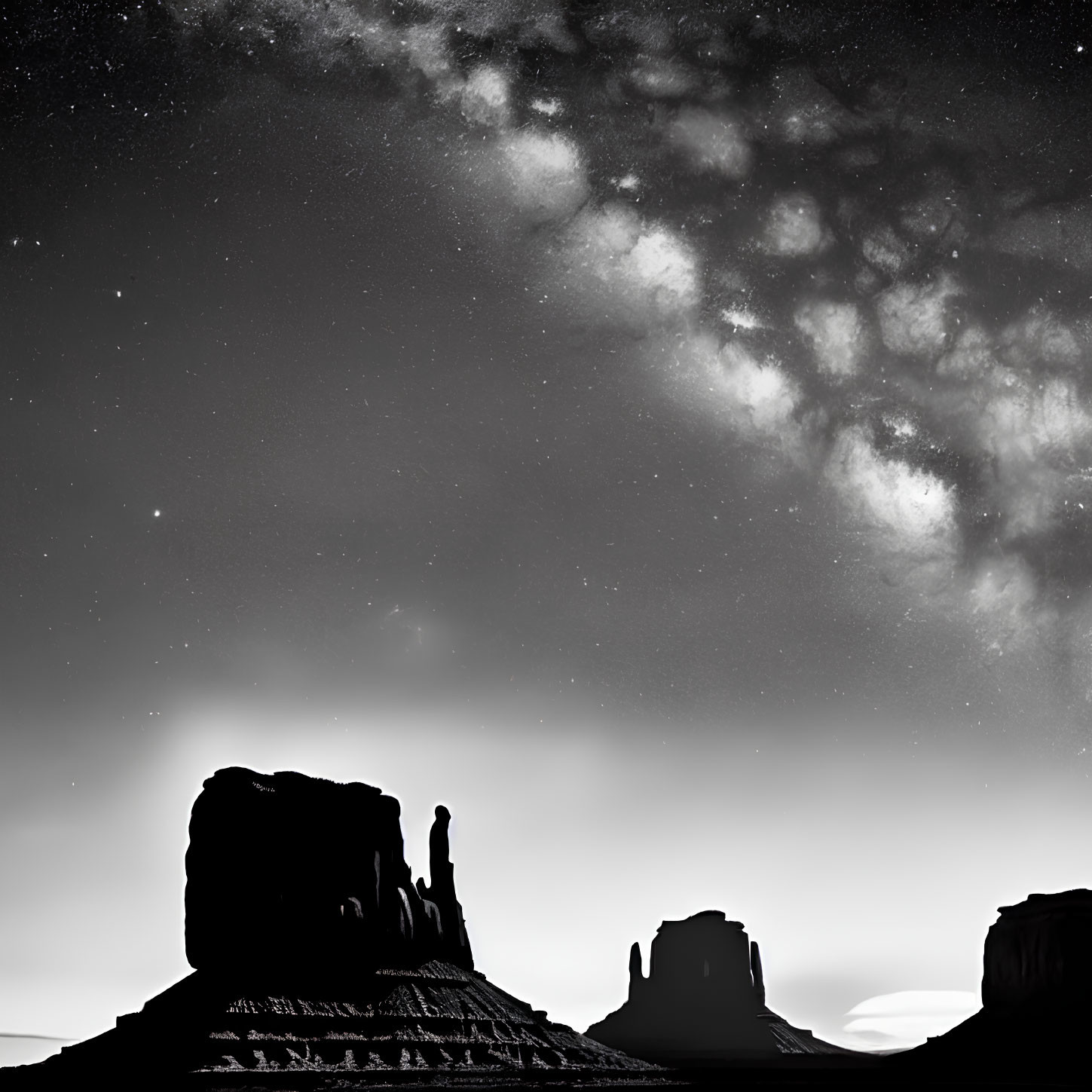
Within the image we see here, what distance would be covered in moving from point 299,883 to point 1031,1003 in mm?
60332

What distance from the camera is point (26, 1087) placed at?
5012cm

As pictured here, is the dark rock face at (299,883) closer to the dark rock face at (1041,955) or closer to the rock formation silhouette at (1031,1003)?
the rock formation silhouette at (1031,1003)

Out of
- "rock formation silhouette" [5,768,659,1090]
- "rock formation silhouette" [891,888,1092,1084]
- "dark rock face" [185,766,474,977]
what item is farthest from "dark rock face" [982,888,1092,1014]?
"dark rock face" [185,766,474,977]

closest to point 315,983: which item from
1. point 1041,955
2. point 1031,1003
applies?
point 1031,1003

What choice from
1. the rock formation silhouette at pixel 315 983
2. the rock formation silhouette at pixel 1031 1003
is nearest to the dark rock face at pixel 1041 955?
the rock formation silhouette at pixel 1031 1003

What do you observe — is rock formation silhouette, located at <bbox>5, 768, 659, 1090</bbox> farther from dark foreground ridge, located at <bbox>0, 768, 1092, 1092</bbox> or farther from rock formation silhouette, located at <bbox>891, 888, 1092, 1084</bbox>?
rock formation silhouette, located at <bbox>891, 888, 1092, 1084</bbox>

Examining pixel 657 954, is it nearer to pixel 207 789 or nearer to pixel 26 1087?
pixel 207 789

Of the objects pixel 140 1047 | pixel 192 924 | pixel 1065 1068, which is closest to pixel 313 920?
pixel 192 924

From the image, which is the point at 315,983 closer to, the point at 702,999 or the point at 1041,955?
the point at 1041,955

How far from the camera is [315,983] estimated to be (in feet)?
209

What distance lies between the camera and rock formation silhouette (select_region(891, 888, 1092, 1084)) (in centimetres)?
7644

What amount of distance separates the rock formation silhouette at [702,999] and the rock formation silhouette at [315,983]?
62.6 metres

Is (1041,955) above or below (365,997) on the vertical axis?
above

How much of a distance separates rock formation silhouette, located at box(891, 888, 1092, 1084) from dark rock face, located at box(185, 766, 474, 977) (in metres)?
38.4
